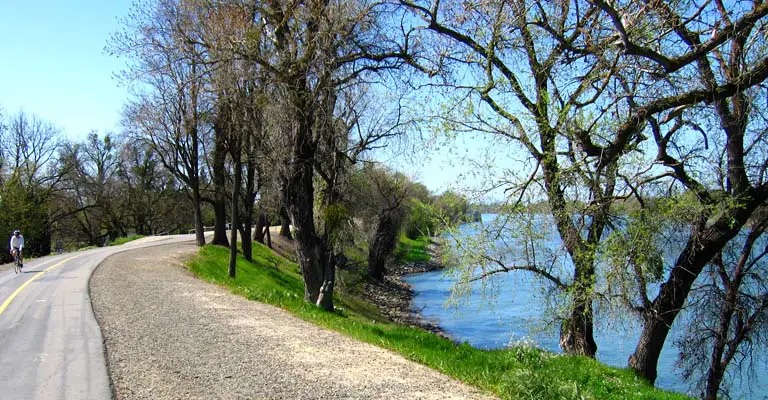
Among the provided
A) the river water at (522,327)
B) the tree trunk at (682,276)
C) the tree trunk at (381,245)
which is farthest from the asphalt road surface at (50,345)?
Result: the tree trunk at (381,245)

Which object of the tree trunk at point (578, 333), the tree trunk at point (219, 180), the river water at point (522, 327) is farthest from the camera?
the tree trunk at point (219, 180)

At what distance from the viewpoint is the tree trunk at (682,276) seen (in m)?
11.0

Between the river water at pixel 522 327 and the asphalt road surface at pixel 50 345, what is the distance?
19.6 feet

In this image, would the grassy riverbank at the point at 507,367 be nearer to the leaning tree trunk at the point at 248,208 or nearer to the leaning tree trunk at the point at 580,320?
the leaning tree trunk at the point at 580,320

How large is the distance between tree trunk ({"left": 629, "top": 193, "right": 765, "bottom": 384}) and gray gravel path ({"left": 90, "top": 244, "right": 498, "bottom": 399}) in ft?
19.5

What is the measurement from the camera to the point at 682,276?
1184 cm

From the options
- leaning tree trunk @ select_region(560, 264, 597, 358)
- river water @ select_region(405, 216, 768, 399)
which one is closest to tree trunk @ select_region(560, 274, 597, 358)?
leaning tree trunk @ select_region(560, 264, 597, 358)

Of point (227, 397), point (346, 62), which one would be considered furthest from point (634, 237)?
point (346, 62)

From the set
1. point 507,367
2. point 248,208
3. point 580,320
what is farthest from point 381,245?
point 507,367

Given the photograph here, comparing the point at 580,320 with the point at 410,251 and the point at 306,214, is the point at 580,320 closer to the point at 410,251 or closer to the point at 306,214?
the point at 306,214

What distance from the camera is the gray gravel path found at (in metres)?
7.05

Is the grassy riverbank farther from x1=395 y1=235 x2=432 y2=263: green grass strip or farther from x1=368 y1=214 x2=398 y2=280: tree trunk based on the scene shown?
x1=395 y1=235 x2=432 y2=263: green grass strip

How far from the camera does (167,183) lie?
60844mm

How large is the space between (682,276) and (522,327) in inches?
138
